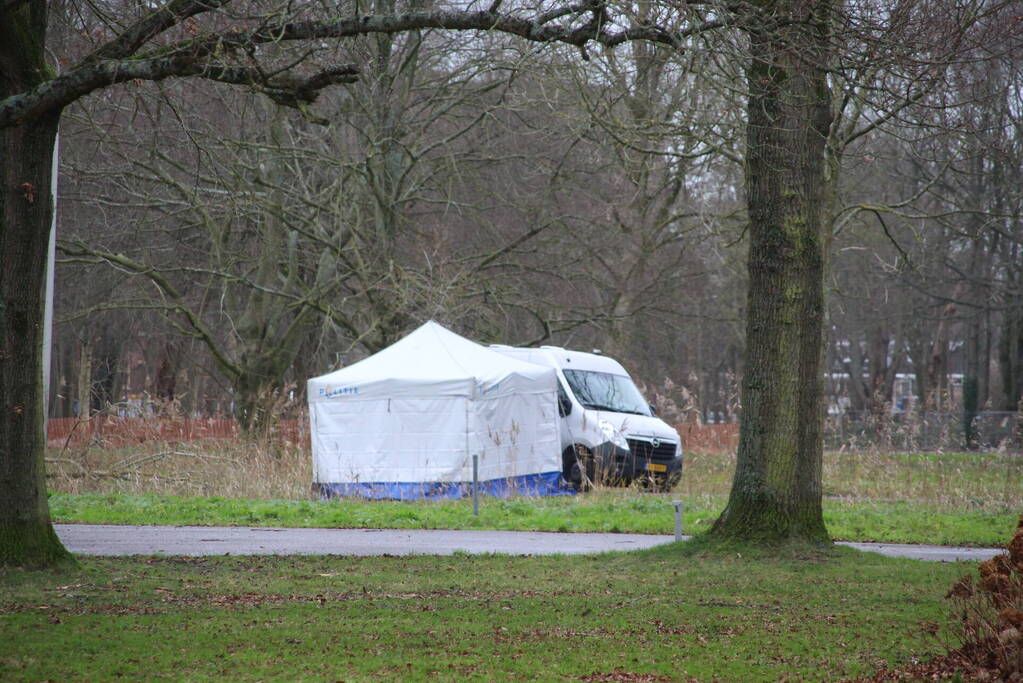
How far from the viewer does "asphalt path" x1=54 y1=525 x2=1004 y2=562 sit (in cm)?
1162

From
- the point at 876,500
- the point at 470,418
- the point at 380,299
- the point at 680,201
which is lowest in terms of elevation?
the point at 876,500

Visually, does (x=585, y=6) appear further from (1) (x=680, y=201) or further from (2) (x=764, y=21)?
(1) (x=680, y=201)

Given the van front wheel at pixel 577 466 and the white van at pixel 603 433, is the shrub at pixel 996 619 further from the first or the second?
the van front wheel at pixel 577 466

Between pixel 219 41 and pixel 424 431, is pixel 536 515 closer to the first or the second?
pixel 424 431

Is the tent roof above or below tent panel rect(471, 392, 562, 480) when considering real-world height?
above

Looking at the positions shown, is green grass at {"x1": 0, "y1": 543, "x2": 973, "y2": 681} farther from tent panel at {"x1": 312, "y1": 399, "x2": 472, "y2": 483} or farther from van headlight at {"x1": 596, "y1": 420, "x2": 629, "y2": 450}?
van headlight at {"x1": 596, "y1": 420, "x2": 629, "y2": 450}

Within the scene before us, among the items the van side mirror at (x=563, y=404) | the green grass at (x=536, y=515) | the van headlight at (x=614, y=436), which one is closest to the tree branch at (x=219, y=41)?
the green grass at (x=536, y=515)

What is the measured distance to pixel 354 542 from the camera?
1270 cm

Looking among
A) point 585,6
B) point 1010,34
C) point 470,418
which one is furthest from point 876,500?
point 585,6

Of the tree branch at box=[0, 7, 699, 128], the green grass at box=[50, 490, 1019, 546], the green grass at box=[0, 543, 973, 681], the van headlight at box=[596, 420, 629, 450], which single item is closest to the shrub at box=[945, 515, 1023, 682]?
the green grass at box=[0, 543, 973, 681]

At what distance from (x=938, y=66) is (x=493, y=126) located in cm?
1781

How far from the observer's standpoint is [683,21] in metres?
8.37

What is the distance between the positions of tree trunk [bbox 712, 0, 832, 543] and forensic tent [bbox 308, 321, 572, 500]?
906 cm

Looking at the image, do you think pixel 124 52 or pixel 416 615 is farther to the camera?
pixel 124 52
